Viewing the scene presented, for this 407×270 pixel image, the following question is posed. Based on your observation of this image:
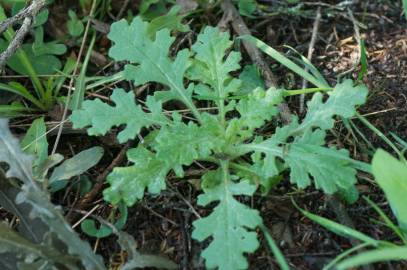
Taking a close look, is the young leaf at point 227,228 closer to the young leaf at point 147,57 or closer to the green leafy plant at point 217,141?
the green leafy plant at point 217,141

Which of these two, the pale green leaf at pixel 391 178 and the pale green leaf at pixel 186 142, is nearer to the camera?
the pale green leaf at pixel 391 178

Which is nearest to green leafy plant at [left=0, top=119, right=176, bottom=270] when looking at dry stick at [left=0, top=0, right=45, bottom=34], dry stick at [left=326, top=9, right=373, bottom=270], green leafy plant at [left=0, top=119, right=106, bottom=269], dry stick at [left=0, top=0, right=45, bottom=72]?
green leafy plant at [left=0, top=119, right=106, bottom=269]

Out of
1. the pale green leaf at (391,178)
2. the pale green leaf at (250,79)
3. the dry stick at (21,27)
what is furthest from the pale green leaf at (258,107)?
the dry stick at (21,27)

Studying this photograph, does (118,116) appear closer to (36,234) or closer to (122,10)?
(36,234)

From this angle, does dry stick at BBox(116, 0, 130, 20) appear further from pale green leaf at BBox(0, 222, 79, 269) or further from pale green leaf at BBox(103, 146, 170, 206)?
pale green leaf at BBox(0, 222, 79, 269)

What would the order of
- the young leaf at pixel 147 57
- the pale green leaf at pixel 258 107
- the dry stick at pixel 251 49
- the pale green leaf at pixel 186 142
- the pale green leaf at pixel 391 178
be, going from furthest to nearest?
the dry stick at pixel 251 49, the young leaf at pixel 147 57, the pale green leaf at pixel 258 107, the pale green leaf at pixel 186 142, the pale green leaf at pixel 391 178

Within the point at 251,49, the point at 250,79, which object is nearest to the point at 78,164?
the point at 250,79
